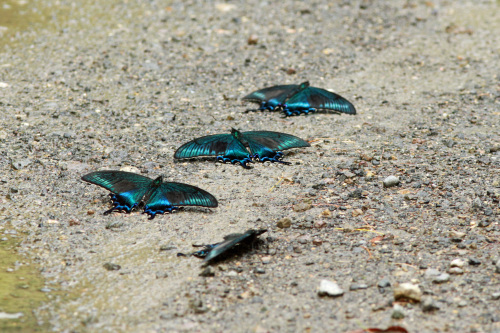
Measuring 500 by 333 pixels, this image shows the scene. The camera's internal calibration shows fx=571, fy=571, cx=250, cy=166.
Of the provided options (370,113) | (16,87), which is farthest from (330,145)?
(16,87)

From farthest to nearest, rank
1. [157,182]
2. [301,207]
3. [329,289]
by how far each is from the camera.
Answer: [301,207]
[157,182]
[329,289]

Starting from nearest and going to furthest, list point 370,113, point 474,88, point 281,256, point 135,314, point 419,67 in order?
point 135,314, point 281,256, point 370,113, point 474,88, point 419,67

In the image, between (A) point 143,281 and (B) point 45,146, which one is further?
(B) point 45,146

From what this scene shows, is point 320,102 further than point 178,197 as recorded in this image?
Yes

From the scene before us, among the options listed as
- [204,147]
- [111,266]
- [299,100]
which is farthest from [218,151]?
[111,266]

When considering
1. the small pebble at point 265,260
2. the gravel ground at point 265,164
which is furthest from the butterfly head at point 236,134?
the small pebble at point 265,260

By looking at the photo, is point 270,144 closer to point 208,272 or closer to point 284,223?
point 284,223

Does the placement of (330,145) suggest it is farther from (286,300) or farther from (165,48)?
(165,48)
